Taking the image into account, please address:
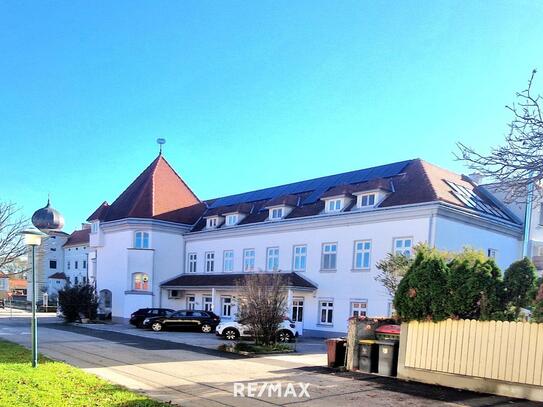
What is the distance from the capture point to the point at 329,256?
96.0 ft

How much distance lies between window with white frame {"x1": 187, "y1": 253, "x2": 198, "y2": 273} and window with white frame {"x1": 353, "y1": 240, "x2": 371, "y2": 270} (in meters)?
17.3

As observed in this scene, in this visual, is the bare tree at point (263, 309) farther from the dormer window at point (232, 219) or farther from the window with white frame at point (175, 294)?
the window with white frame at point (175, 294)

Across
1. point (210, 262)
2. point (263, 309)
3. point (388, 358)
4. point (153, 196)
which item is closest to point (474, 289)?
point (388, 358)

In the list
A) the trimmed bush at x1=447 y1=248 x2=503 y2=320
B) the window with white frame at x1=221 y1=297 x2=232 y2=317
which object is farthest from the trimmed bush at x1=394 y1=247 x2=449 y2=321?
the window with white frame at x1=221 y1=297 x2=232 y2=317

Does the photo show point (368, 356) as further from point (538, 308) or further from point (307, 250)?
point (307, 250)

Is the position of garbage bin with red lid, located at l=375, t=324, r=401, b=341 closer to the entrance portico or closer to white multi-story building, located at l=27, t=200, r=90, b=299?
the entrance portico

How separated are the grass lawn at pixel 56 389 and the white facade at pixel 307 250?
698 inches

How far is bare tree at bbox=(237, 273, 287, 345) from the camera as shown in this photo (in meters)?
19.4

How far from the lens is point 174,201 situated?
1684 inches

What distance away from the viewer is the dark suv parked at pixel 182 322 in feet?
99.2

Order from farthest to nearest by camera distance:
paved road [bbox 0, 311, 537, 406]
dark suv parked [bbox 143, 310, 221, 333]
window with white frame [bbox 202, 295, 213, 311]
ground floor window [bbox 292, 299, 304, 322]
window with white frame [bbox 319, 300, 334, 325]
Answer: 1. window with white frame [bbox 202, 295, 213, 311]
2. ground floor window [bbox 292, 299, 304, 322]
3. dark suv parked [bbox 143, 310, 221, 333]
4. window with white frame [bbox 319, 300, 334, 325]
5. paved road [bbox 0, 311, 537, 406]

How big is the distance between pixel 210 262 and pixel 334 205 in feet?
44.4

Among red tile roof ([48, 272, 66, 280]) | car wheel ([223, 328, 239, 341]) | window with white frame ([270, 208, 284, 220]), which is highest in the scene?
window with white frame ([270, 208, 284, 220])

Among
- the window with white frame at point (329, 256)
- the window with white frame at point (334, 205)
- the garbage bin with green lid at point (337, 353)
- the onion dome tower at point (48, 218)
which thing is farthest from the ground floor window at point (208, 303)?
the onion dome tower at point (48, 218)
